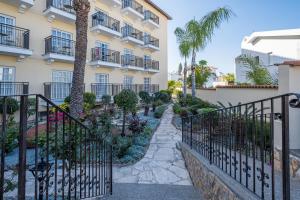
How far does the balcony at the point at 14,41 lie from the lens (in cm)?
1271

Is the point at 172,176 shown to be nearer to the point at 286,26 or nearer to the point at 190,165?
the point at 190,165

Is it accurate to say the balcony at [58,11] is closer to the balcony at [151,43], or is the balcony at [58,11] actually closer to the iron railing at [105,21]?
the iron railing at [105,21]

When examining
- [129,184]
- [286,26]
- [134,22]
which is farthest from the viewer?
[134,22]

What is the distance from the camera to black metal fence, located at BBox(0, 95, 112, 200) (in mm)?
2256

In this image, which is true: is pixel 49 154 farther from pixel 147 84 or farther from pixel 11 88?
pixel 147 84

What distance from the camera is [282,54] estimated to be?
1995 centimetres

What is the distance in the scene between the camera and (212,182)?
13.7 feet

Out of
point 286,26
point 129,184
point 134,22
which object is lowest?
point 129,184

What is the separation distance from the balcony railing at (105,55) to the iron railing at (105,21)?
1996 mm

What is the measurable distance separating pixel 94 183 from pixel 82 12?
23.3ft

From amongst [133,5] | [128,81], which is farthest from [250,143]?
[133,5]

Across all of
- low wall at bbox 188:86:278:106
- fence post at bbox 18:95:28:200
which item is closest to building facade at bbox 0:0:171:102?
low wall at bbox 188:86:278:106

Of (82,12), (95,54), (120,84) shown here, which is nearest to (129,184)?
(82,12)

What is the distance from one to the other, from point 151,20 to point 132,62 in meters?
6.12
